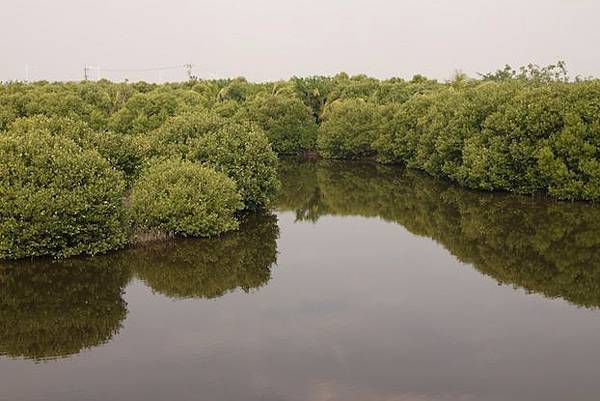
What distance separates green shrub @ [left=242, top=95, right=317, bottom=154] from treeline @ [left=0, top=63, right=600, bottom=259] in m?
0.18

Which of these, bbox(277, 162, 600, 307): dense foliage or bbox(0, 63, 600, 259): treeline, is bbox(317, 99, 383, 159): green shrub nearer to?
bbox(0, 63, 600, 259): treeline

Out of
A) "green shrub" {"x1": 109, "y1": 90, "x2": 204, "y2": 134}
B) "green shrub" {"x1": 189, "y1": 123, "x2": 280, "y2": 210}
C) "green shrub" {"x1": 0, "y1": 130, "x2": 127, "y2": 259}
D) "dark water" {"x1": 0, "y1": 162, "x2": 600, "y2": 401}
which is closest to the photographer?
"dark water" {"x1": 0, "y1": 162, "x2": 600, "y2": 401}

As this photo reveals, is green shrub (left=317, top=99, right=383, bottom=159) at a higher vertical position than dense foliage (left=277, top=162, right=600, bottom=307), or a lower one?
higher

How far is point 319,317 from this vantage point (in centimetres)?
2134

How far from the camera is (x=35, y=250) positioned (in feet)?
86.2

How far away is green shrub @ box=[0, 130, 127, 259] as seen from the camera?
997 inches

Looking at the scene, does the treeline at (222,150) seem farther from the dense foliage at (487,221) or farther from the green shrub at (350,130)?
the dense foliage at (487,221)

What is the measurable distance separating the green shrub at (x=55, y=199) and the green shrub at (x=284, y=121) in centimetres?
4667

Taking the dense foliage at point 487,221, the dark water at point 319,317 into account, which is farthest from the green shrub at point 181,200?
the dense foliage at point 487,221

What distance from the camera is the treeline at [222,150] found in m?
26.3

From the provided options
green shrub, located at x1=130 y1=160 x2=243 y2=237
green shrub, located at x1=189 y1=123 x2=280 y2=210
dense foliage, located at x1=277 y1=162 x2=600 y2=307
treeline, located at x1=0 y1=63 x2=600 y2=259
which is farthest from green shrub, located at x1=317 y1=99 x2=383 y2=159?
green shrub, located at x1=130 y1=160 x2=243 y2=237

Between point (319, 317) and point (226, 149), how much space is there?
16657mm

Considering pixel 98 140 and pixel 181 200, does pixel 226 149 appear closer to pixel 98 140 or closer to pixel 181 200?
pixel 98 140

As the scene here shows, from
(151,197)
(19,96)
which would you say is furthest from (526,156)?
(19,96)
